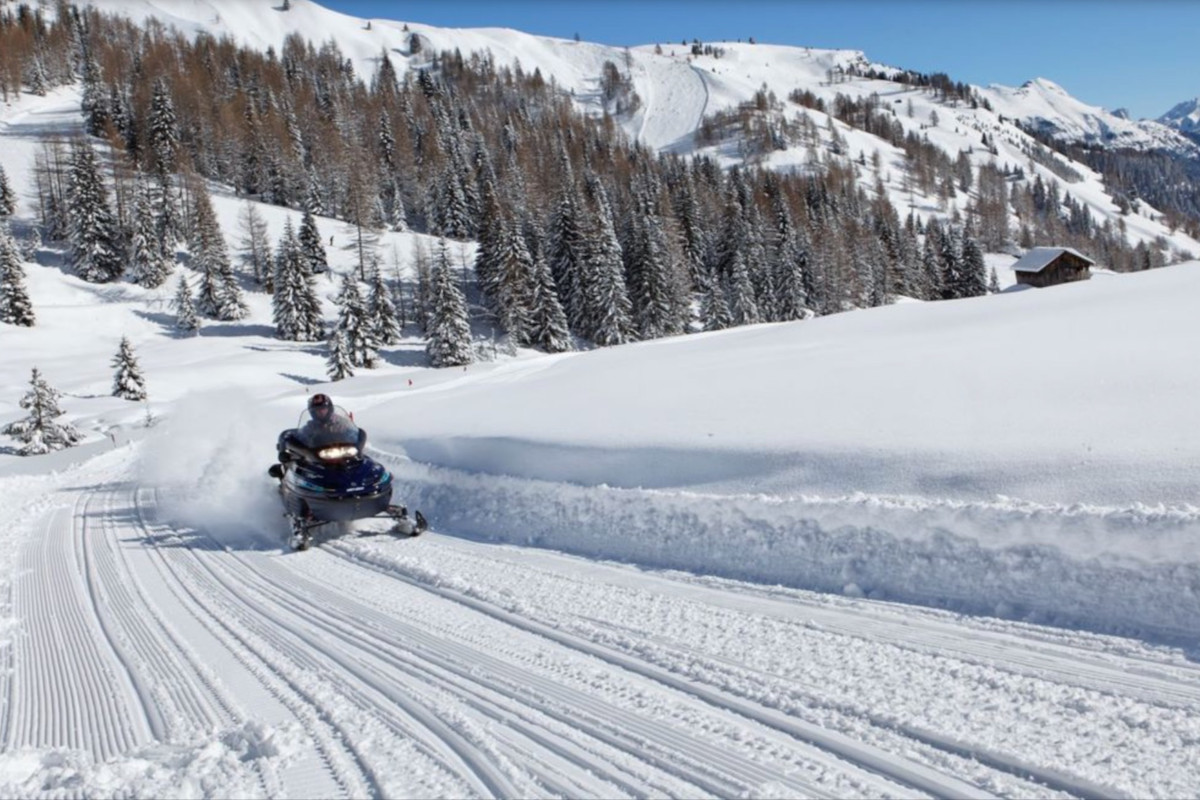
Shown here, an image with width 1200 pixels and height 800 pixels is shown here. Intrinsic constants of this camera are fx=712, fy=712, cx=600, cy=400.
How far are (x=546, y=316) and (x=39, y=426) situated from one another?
33036 millimetres

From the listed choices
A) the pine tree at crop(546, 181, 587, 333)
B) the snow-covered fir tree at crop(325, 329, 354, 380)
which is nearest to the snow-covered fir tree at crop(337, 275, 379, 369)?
the snow-covered fir tree at crop(325, 329, 354, 380)

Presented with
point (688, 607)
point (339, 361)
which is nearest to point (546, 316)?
point (339, 361)

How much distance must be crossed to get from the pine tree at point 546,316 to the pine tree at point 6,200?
1996 inches

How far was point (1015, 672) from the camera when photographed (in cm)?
425

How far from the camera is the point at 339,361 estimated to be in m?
44.6

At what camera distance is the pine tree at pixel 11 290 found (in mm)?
48844

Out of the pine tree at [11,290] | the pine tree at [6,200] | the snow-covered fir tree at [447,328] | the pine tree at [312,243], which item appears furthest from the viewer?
the pine tree at [6,200]

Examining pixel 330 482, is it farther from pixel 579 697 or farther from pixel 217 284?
pixel 217 284

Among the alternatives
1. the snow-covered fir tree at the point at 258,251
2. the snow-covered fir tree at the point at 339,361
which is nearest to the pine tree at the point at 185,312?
the snow-covered fir tree at the point at 258,251

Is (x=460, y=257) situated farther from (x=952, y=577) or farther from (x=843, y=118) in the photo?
(x=843, y=118)

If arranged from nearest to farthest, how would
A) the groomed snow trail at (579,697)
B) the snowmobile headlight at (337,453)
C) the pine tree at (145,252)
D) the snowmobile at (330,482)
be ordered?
1. the groomed snow trail at (579,697)
2. the snowmobile at (330,482)
3. the snowmobile headlight at (337,453)
4. the pine tree at (145,252)

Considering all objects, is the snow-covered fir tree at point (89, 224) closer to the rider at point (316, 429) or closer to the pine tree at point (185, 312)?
the pine tree at point (185, 312)

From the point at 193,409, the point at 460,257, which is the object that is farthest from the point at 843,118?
the point at 193,409

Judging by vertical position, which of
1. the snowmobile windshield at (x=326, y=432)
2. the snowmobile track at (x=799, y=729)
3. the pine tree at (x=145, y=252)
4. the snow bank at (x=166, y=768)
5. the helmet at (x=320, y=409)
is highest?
the pine tree at (x=145, y=252)
